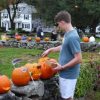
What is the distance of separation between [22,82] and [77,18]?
4968 centimetres

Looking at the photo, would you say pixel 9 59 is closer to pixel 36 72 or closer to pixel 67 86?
pixel 36 72

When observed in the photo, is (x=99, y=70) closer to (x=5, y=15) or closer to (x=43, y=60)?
(x=43, y=60)

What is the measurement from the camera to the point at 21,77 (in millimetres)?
6730

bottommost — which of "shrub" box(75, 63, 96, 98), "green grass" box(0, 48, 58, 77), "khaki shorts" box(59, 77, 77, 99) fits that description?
"green grass" box(0, 48, 58, 77)

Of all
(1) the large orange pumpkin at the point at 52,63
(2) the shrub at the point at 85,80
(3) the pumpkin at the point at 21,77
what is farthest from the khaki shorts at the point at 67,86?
(2) the shrub at the point at 85,80

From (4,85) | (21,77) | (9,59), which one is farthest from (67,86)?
(9,59)

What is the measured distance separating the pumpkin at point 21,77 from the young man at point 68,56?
0.57 m

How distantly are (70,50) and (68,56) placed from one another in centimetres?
12

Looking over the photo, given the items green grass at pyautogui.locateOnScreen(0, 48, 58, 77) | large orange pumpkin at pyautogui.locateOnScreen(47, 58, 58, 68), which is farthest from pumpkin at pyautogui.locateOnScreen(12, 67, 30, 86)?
green grass at pyautogui.locateOnScreen(0, 48, 58, 77)

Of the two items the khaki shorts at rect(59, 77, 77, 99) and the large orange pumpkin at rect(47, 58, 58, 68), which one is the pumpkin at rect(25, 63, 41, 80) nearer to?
the large orange pumpkin at rect(47, 58, 58, 68)

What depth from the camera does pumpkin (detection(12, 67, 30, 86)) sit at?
266 inches

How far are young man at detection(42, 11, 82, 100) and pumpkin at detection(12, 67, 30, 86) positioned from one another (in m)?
0.57

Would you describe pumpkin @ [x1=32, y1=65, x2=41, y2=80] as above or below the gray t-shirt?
below

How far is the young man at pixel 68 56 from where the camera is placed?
638 cm
